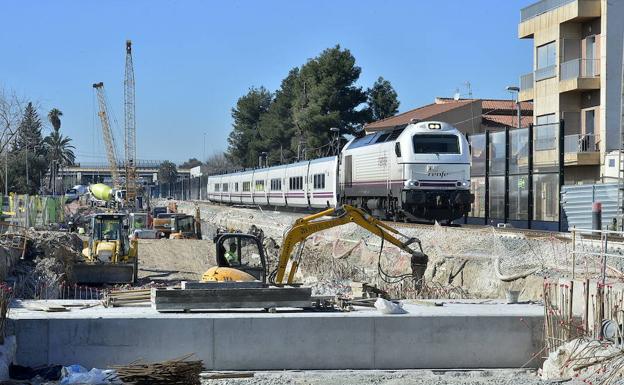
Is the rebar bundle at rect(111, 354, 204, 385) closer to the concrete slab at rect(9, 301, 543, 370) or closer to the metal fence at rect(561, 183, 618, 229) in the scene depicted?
the concrete slab at rect(9, 301, 543, 370)

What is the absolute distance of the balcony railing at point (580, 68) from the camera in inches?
1518

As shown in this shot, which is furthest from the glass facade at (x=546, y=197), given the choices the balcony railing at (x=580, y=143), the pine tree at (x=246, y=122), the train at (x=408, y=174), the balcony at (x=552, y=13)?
the pine tree at (x=246, y=122)

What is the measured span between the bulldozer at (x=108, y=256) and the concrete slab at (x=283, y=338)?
1319 centimetres

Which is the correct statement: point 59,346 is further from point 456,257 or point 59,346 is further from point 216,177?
point 216,177

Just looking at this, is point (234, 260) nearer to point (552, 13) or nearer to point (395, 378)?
point (395, 378)

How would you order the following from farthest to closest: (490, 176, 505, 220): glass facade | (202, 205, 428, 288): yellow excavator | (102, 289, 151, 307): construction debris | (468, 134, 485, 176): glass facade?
(468, 134, 485, 176): glass facade, (490, 176, 505, 220): glass facade, (202, 205, 428, 288): yellow excavator, (102, 289, 151, 307): construction debris

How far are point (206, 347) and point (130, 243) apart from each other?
55.9 feet

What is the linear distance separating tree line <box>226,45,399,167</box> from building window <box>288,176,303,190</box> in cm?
1386

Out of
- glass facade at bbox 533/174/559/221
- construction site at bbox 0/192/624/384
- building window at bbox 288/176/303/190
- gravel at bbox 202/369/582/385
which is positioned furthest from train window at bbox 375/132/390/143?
gravel at bbox 202/369/582/385

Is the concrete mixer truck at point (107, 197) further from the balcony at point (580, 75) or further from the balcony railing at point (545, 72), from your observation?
the balcony at point (580, 75)

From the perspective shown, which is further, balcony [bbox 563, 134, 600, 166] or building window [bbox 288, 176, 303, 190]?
building window [bbox 288, 176, 303, 190]

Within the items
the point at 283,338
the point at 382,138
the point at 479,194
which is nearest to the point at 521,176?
the point at 479,194

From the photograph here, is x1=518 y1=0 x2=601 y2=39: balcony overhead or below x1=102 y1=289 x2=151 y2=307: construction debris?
overhead

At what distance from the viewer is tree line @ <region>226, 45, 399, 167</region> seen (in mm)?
75562
